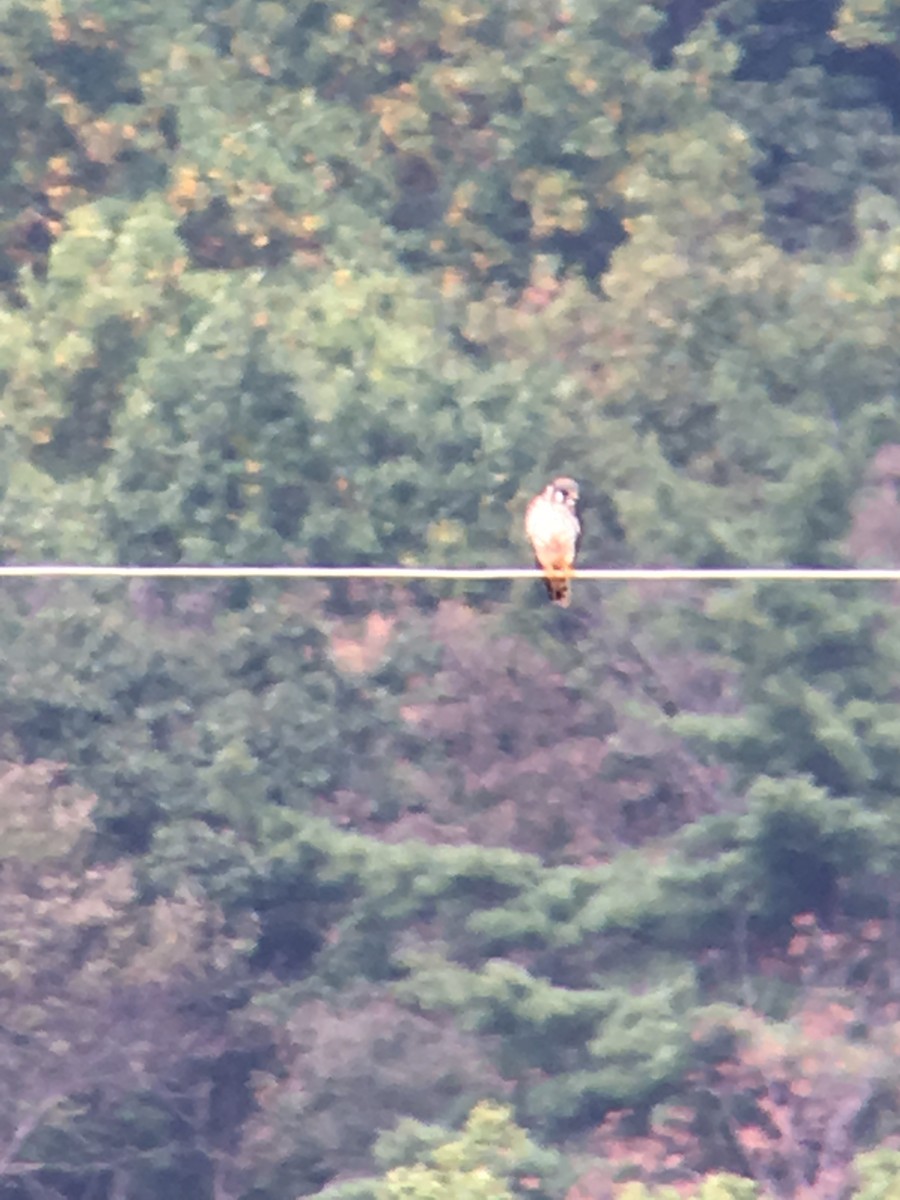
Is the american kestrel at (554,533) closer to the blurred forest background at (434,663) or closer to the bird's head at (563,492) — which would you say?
the bird's head at (563,492)

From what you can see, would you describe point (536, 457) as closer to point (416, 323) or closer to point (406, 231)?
point (416, 323)

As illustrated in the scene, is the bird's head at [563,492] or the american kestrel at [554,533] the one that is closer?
the american kestrel at [554,533]

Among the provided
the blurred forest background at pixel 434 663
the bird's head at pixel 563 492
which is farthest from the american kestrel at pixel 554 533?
the blurred forest background at pixel 434 663

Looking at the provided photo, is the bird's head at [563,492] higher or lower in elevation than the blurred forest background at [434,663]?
higher

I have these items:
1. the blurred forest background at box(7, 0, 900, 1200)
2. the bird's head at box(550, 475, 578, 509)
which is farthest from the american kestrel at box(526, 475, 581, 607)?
the blurred forest background at box(7, 0, 900, 1200)

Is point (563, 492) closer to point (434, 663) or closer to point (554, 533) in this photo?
point (554, 533)

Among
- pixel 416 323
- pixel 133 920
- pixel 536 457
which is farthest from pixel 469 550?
pixel 133 920

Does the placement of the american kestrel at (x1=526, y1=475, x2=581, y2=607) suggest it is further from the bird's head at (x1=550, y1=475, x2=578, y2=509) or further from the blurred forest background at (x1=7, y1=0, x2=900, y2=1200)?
the blurred forest background at (x1=7, y1=0, x2=900, y2=1200)

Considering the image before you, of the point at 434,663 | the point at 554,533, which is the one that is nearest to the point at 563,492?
the point at 554,533
